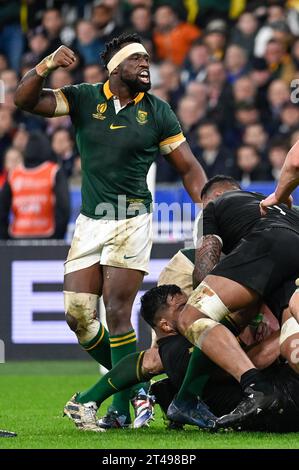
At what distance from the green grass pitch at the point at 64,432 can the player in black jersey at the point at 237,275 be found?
0.67 ft

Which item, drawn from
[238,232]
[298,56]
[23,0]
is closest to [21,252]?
[298,56]

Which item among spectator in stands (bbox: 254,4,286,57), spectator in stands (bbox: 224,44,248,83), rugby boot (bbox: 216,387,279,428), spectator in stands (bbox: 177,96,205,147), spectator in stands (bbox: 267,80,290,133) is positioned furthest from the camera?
spectator in stands (bbox: 254,4,286,57)

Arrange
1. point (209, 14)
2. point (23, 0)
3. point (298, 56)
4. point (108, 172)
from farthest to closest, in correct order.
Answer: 1. point (23, 0)
2. point (209, 14)
3. point (298, 56)
4. point (108, 172)

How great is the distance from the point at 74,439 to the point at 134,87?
249 cm

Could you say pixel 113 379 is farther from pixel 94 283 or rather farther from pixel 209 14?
pixel 209 14

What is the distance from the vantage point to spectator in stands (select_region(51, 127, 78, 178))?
47.3 feet

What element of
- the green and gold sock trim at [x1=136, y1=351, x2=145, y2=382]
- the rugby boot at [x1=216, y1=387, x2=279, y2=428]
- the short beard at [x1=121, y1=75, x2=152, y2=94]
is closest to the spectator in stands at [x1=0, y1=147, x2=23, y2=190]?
the short beard at [x1=121, y1=75, x2=152, y2=94]

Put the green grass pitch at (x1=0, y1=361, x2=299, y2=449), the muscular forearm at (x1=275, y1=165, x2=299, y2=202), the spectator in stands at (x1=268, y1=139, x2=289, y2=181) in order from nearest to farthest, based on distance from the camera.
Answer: the green grass pitch at (x1=0, y1=361, x2=299, y2=449) → the muscular forearm at (x1=275, y1=165, x2=299, y2=202) → the spectator in stands at (x1=268, y1=139, x2=289, y2=181)

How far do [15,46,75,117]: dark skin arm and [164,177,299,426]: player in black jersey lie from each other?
1.29 metres

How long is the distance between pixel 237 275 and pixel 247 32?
28.8 ft

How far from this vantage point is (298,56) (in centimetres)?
1450

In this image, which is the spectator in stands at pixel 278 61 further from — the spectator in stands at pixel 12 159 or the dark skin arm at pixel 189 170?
the dark skin arm at pixel 189 170

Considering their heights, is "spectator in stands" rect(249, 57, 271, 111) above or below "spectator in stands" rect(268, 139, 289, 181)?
above

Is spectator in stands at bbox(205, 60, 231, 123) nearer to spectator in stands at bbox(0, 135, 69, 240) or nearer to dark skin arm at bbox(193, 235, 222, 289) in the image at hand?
spectator in stands at bbox(0, 135, 69, 240)
